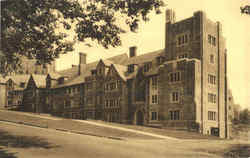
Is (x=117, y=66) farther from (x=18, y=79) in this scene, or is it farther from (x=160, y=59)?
(x=18, y=79)

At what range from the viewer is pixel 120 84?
53219 mm

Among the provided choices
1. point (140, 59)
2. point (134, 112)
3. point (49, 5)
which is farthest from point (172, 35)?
point (49, 5)

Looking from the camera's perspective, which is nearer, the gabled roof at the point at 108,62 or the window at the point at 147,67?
the window at the point at 147,67

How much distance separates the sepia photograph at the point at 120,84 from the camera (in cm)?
1573

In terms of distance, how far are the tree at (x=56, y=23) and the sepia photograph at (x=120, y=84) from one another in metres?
0.05

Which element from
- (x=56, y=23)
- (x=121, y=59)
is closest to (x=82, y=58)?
(x=121, y=59)

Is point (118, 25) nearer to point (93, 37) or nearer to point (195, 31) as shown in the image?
point (93, 37)

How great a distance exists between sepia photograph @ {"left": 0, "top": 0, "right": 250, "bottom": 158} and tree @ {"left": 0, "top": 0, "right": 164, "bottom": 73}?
2.1 inches

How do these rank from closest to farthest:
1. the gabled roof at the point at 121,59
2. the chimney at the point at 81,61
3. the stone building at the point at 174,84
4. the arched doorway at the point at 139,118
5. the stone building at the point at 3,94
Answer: the stone building at the point at 174,84, the arched doorway at the point at 139,118, the gabled roof at the point at 121,59, the chimney at the point at 81,61, the stone building at the point at 3,94

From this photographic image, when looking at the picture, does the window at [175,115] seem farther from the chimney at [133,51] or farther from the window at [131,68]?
the chimney at [133,51]

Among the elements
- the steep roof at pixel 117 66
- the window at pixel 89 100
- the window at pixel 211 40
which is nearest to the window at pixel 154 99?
the steep roof at pixel 117 66

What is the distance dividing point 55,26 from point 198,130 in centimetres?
3000

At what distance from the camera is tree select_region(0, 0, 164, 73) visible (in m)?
14.2

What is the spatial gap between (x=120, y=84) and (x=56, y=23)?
3731 centimetres
